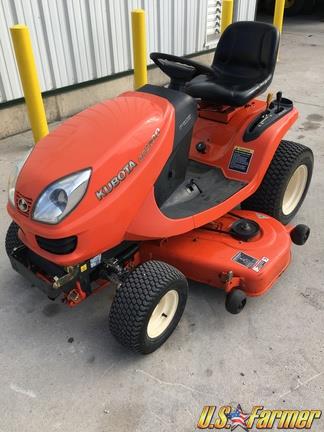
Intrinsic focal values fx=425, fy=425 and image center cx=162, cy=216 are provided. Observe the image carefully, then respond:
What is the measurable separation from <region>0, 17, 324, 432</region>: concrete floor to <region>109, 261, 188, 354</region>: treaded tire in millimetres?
183

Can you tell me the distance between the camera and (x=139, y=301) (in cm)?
178

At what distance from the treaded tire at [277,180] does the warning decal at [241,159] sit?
0.57ft

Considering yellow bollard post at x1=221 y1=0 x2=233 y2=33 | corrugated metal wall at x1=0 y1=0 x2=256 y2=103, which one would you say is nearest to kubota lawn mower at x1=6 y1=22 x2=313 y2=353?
corrugated metal wall at x1=0 y1=0 x2=256 y2=103

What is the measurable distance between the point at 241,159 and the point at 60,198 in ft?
4.08

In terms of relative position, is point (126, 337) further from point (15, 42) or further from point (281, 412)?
point (15, 42)

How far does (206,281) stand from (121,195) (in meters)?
0.70

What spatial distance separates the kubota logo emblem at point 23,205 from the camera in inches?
66.8

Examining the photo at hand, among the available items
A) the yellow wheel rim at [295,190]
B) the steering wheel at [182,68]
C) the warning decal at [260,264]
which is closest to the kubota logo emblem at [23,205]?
the steering wheel at [182,68]

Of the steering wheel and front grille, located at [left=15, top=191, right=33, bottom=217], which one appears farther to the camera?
the steering wheel

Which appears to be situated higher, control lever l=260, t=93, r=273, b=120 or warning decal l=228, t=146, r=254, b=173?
control lever l=260, t=93, r=273, b=120

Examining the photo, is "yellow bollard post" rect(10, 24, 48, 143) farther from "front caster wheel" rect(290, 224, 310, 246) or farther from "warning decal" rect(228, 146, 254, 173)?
"front caster wheel" rect(290, 224, 310, 246)

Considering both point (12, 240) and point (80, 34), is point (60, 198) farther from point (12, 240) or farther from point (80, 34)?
point (80, 34)

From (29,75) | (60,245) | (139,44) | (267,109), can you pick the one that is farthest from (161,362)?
(139,44)

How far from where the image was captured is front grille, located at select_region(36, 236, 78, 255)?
166cm
